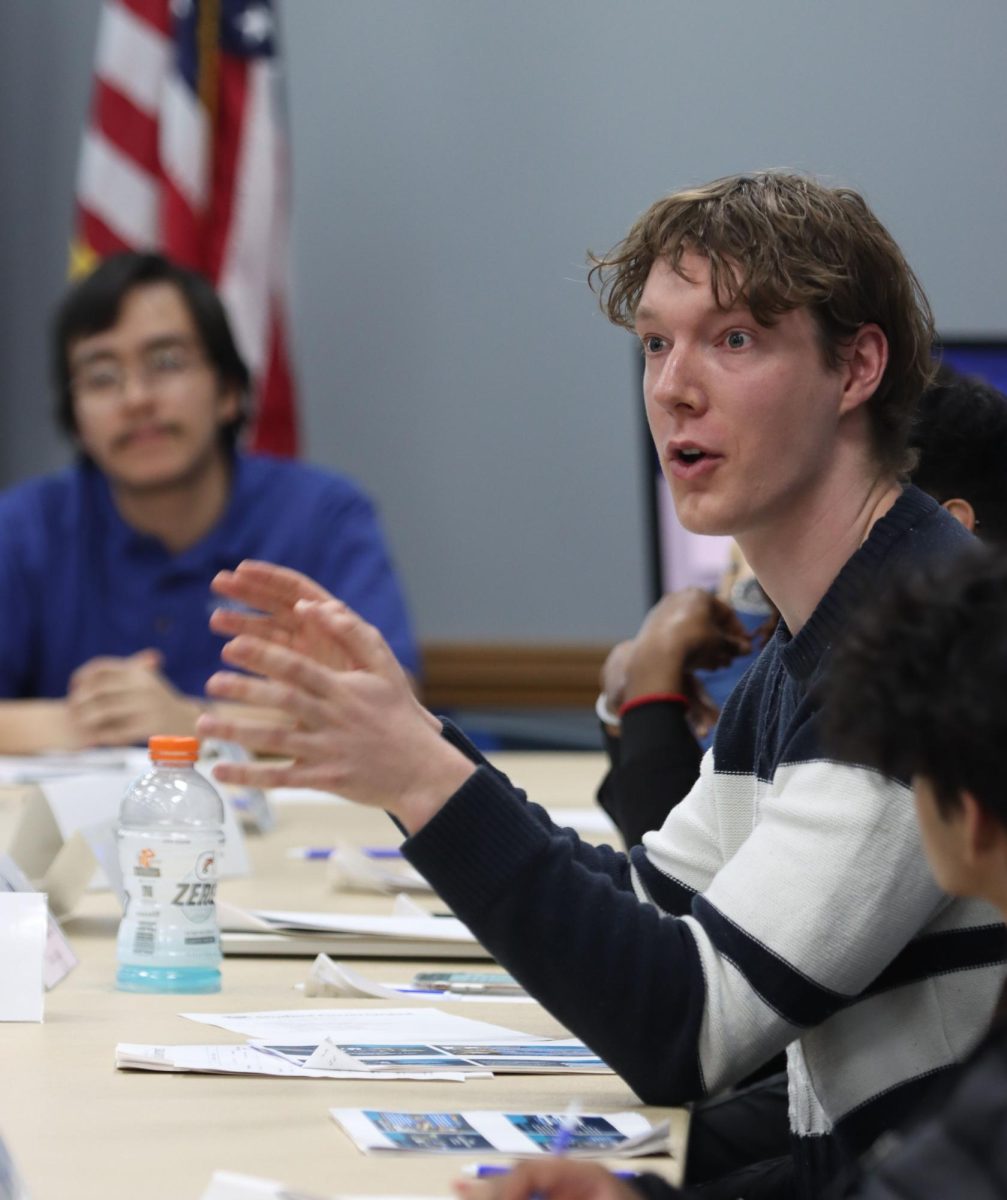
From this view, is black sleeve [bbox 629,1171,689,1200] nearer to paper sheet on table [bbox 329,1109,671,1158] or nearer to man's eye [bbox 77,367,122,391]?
paper sheet on table [bbox 329,1109,671,1158]

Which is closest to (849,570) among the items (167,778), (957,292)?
(167,778)

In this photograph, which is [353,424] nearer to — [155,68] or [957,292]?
[155,68]

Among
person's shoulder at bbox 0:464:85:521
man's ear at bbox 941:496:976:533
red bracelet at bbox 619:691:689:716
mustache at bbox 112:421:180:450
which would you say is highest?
man's ear at bbox 941:496:976:533

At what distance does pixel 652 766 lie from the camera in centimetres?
161

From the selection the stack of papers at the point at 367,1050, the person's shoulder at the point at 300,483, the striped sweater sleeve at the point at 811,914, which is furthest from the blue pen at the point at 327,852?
the person's shoulder at the point at 300,483

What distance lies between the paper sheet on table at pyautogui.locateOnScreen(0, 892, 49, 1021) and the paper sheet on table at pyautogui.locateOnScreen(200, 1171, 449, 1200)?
39cm

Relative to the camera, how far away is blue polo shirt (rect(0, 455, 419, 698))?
3.14 metres

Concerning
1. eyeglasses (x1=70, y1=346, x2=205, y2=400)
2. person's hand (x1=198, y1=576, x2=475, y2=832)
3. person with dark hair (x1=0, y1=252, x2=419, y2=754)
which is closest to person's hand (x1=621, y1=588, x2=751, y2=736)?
person's hand (x1=198, y1=576, x2=475, y2=832)

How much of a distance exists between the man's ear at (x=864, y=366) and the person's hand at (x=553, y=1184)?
0.60m

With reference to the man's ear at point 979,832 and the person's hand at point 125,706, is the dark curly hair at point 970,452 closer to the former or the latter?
the man's ear at point 979,832

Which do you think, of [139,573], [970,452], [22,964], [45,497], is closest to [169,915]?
[22,964]

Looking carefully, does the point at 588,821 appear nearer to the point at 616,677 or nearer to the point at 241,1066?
the point at 616,677

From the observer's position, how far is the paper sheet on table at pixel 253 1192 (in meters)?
0.83

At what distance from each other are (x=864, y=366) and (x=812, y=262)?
0.29ft
